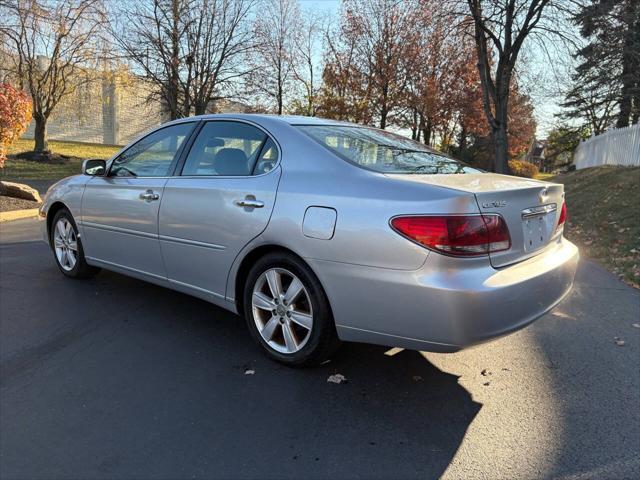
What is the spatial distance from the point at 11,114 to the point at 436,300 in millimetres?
10138

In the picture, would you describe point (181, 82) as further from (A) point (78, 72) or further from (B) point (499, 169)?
(B) point (499, 169)

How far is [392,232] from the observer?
2.59 meters

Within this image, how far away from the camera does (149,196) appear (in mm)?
3969

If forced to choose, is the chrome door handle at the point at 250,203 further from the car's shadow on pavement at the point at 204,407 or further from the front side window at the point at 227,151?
the car's shadow on pavement at the point at 204,407

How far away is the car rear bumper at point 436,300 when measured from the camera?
8.18ft

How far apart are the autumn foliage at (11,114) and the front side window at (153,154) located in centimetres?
674

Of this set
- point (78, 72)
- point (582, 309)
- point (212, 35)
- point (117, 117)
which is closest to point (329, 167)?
point (582, 309)

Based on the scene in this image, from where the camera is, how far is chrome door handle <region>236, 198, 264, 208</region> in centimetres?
320

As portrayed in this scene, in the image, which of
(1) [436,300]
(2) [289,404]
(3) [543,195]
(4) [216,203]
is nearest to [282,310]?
(2) [289,404]

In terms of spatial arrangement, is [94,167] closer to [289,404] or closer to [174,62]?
[289,404]

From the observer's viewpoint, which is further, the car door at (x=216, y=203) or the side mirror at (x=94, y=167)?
the side mirror at (x=94, y=167)

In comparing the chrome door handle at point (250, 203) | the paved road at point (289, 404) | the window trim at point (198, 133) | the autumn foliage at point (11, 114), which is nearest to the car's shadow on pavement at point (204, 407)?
the paved road at point (289, 404)

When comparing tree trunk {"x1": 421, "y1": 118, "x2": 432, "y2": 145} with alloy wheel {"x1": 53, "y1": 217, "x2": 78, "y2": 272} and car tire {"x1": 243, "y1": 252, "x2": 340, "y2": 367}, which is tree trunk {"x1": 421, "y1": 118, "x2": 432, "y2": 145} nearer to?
alloy wheel {"x1": 53, "y1": 217, "x2": 78, "y2": 272}

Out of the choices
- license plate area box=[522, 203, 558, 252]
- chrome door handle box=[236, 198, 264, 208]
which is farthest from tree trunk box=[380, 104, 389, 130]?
chrome door handle box=[236, 198, 264, 208]
